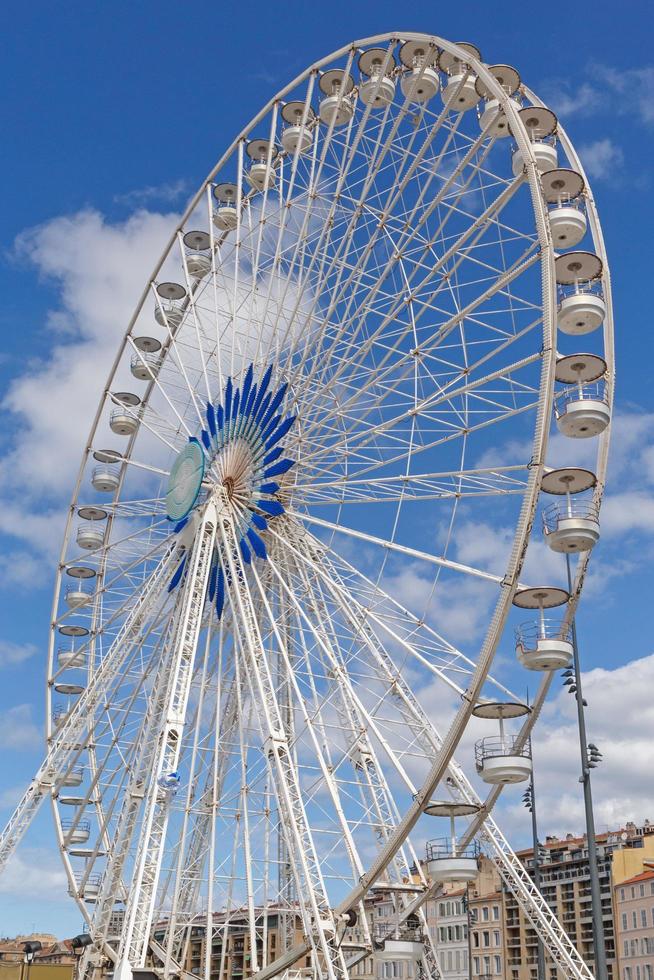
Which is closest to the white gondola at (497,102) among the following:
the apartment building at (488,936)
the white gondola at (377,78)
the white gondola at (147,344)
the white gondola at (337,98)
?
the white gondola at (377,78)

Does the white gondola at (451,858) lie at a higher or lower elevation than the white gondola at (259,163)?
lower

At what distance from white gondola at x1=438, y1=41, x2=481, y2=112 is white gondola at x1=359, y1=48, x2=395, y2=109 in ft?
6.09

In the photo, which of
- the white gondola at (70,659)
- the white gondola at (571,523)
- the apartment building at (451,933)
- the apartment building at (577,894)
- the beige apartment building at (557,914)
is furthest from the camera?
the apartment building at (451,933)

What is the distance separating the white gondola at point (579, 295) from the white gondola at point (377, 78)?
8878 millimetres

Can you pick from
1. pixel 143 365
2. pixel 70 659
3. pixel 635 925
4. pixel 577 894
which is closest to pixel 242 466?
Result: pixel 143 365

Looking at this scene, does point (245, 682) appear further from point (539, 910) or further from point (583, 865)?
point (583, 865)

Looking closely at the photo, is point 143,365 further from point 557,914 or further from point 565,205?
point 557,914

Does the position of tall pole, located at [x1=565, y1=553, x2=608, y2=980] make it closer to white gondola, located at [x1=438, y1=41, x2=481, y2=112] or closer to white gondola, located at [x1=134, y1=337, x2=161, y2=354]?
white gondola, located at [x1=438, y1=41, x2=481, y2=112]

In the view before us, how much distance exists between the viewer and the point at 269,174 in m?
32.4

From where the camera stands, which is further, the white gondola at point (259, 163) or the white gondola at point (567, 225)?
the white gondola at point (259, 163)

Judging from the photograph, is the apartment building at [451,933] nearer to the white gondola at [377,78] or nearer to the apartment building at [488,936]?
the apartment building at [488,936]

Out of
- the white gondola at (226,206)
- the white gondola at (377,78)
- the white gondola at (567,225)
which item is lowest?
the white gondola at (567,225)

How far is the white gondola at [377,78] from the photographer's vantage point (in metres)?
29.9

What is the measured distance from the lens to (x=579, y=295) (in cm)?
2338
